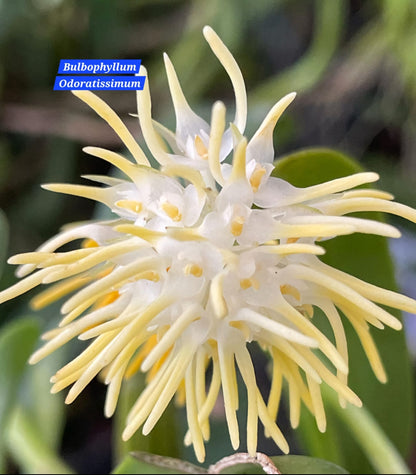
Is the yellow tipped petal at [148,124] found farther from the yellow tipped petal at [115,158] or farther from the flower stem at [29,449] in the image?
the flower stem at [29,449]

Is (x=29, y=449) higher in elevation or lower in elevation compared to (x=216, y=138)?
lower

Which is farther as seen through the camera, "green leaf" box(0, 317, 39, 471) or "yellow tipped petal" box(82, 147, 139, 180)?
"green leaf" box(0, 317, 39, 471)

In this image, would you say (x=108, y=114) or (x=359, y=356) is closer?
(x=108, y=114)

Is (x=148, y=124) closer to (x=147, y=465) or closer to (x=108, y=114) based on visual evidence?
(x=108, y=114)

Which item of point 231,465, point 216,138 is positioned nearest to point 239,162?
point 216,138

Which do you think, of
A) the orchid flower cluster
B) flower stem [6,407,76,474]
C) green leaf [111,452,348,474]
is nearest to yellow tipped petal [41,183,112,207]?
the orchid flower cluster

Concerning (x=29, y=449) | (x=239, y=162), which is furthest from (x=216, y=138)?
(x=29, y=449)

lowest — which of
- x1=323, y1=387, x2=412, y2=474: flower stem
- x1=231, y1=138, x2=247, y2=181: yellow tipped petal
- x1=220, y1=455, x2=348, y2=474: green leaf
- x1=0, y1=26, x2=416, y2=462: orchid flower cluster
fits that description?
x1=323, y1=387, x2=412, y2=474: flower stem

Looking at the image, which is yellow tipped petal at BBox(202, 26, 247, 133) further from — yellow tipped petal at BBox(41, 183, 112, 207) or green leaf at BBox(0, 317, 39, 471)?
green leaf at BBox(0, 317, 39, 471)
